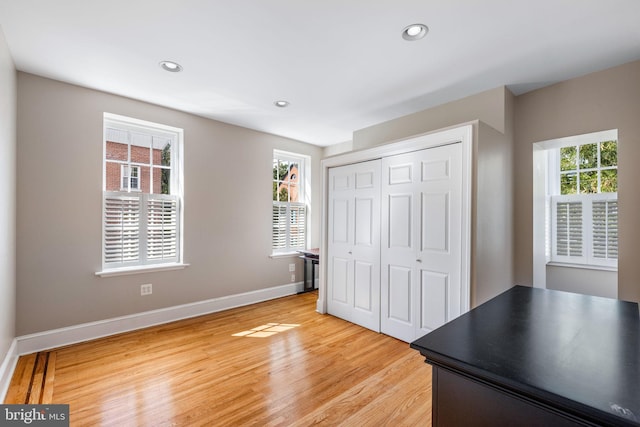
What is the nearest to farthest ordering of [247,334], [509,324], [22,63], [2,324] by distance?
[509,324] → [2,324] → [22,63] → [247,334]

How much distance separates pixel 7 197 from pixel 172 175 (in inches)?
60.6

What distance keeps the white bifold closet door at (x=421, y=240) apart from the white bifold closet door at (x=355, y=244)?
13cm

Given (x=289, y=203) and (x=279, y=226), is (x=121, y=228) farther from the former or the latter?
(x=289, y=203)

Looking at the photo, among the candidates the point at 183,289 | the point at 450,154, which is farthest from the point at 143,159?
the point at 450,154

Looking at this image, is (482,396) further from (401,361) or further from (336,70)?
(336,70)

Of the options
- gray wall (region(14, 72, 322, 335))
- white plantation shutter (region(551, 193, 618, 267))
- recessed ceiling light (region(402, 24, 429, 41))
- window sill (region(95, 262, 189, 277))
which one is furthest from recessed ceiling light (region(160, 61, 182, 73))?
white plantation shutter (region(551, 193, 618, 267))

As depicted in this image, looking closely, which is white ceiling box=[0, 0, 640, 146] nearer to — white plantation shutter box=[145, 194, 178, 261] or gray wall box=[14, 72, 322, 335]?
gray wall box=[14, 72, 322, 335]

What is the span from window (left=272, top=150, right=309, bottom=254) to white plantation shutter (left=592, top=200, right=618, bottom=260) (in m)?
3.95

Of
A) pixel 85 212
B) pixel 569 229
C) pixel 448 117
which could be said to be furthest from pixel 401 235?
pixel 85 212

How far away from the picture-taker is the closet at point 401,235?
→ 2605mm

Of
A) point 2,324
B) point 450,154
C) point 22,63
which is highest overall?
point 22,63

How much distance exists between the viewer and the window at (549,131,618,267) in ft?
11.4

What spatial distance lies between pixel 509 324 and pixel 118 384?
2.68 metres

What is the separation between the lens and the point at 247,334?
318cm
